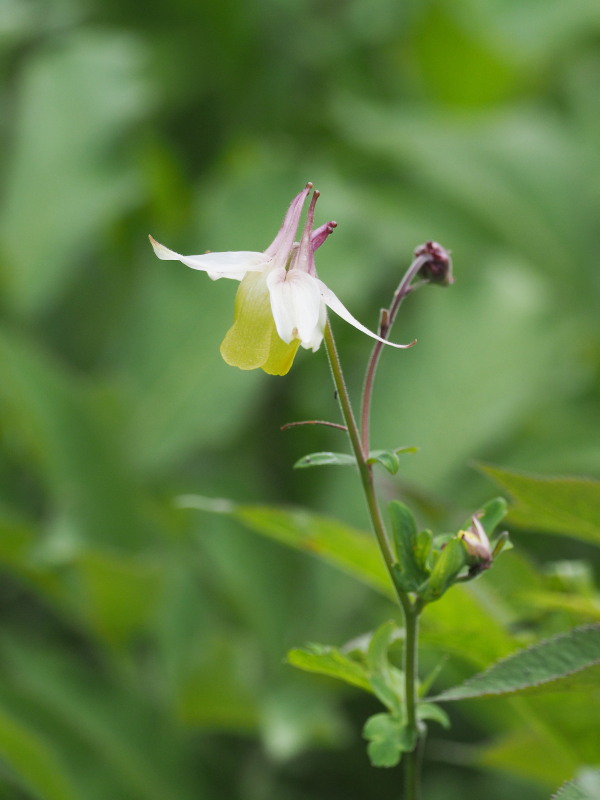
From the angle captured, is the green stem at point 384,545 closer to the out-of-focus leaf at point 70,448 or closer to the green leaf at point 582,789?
the green leaf at point 582,789

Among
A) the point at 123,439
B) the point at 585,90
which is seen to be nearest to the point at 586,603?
the point at 123,439

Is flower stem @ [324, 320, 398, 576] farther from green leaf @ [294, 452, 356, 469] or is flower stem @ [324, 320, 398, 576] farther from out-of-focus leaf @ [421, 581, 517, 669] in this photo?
out-of-focus leaf @ [421, 581, 517, 669]

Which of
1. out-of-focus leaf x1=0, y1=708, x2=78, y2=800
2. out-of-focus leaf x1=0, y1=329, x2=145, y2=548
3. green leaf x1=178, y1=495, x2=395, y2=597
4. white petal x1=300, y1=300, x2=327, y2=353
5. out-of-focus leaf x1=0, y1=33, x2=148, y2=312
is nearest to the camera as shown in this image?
white petal x1=300, y1=300, x2=327, y2=353

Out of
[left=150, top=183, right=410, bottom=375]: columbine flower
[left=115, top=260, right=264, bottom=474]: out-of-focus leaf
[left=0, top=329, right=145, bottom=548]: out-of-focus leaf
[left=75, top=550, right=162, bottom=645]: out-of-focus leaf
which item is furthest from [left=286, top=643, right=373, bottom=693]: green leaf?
[left=115, top=260, right=264, bottom=474]: out-of-focus leaf

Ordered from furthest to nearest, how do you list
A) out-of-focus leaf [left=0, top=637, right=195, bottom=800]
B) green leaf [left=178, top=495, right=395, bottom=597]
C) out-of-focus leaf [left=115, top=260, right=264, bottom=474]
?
out-of-focus leaf [left=115, top=260, right=264, bottom=474] < out-of-focus leaf [left=0, top=637, right=195, bottom=800] < green leaf [left=178, top=495, right=395, bottom=597]

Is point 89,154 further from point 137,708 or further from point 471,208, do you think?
point 137,708

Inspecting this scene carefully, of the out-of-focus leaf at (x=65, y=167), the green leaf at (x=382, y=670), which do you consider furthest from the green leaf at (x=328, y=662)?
the out-of-focus leaf at (x=65, y=167)
